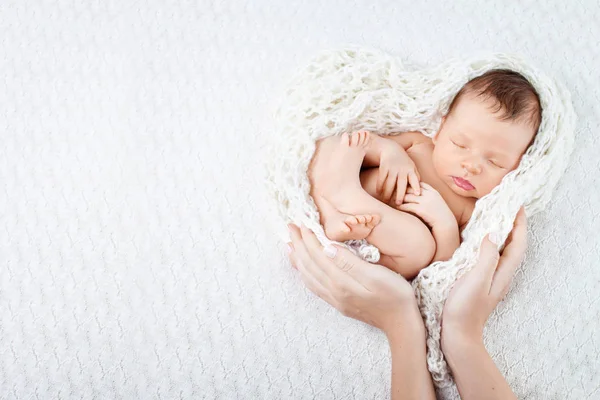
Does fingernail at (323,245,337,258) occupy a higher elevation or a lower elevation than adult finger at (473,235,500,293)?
lower

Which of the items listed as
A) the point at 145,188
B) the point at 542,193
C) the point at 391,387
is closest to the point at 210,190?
the point at 145,188

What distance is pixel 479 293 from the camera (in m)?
1.05

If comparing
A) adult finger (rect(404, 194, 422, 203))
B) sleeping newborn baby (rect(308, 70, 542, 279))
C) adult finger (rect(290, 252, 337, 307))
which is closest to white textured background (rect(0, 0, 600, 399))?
adult finger (rect(290, 252, 337, 307))

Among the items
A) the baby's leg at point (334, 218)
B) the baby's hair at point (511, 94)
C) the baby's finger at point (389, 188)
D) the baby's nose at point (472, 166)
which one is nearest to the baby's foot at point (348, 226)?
the baby's leg at point (334, 218)

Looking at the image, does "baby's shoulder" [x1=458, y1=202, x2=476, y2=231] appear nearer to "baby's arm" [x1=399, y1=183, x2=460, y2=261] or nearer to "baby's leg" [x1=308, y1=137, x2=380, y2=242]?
"baby's arm" [x1=399, y1=183, x2=460, y2=261]

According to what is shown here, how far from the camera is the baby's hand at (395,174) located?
45.5 inches

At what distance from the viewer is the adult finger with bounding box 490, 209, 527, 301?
1081 mm

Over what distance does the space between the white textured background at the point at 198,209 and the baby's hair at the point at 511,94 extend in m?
0.19

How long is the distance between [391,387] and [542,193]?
1.62ft

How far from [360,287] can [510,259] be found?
29 cm

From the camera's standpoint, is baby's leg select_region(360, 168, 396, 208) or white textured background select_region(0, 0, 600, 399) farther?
baby's leg select_region(360, 168, 396, 208)

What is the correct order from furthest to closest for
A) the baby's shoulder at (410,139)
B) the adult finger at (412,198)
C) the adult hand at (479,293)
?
the baby's shoulder at (410,139) < the adult finger at (412,198) < the adult hand at (479,293)

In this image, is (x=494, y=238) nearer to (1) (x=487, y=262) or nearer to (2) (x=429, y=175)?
(1) (x=487, y=262)

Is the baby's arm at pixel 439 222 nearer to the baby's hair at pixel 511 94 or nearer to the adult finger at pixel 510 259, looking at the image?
the adult finger at pixel 510 259
